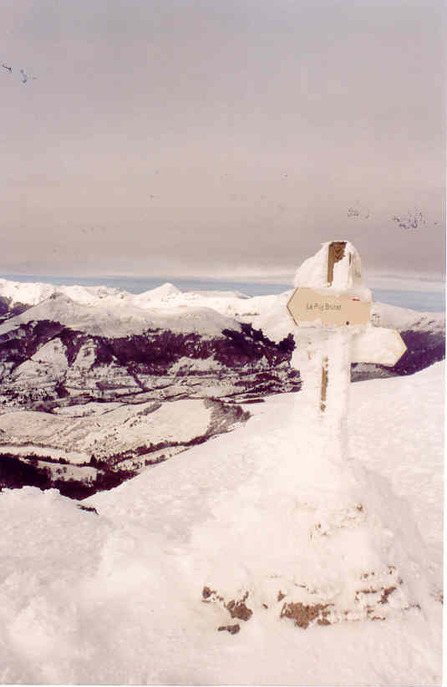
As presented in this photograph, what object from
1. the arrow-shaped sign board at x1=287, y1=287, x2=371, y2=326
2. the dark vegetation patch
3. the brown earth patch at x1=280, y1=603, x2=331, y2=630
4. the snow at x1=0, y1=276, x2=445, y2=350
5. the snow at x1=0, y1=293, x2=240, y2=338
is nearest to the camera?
the brown earth patch at x1=280, y1=603, x2=331, y2=630

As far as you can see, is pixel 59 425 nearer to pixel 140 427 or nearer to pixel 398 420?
pixel 140 427

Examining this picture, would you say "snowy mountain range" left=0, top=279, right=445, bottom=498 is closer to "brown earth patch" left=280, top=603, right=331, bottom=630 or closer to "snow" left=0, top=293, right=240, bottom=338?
"snow" left=0, top=293, right=240, bottom=338

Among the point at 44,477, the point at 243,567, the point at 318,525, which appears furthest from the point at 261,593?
the point at 44,477

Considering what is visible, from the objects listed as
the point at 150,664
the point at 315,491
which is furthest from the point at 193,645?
the point at 315,491

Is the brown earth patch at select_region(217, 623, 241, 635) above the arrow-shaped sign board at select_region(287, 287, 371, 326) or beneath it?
beneath

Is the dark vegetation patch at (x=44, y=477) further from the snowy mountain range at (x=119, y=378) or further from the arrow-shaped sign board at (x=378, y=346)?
the arrow-shaped sign board at (x=378, y=346)

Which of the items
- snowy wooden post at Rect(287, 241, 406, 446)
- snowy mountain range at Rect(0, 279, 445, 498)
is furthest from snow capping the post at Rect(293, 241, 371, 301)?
snowy mountain range at Rect(0, 279, 445, 498)

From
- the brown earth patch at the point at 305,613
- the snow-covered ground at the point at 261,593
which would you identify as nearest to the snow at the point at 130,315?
the snow-covered ground at the point at 261,593

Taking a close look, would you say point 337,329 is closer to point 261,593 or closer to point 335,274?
point 335,274
